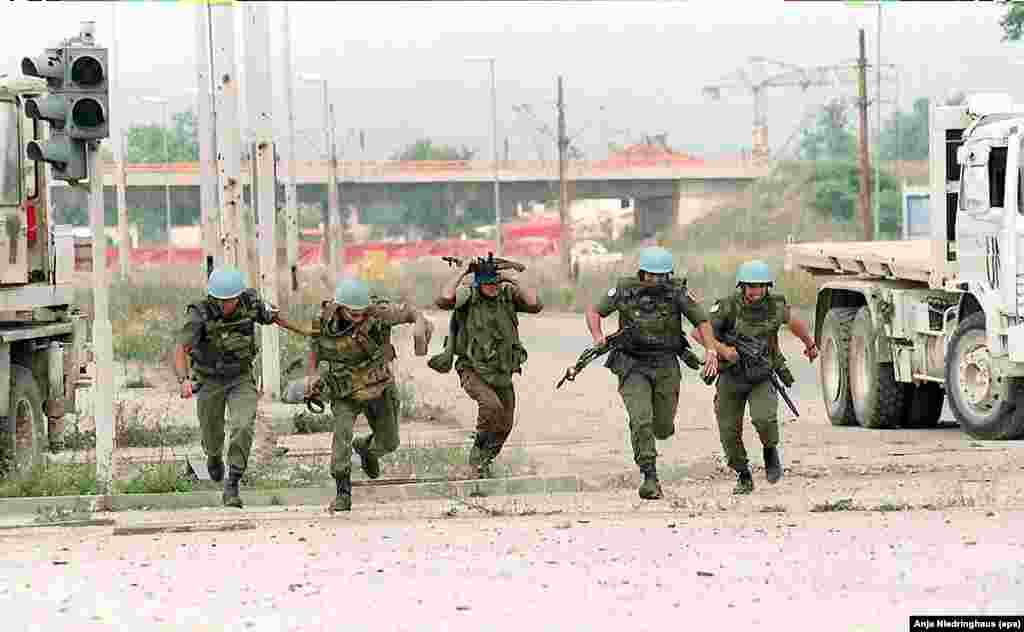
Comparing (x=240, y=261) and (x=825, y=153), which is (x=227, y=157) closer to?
(x=240, y=261)

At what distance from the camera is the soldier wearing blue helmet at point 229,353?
→ 14.0 meters

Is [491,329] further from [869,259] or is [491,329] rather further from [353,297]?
[869,259]

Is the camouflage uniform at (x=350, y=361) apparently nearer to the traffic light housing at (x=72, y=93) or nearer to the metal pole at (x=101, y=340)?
the metal pole at (x=101, y=340)

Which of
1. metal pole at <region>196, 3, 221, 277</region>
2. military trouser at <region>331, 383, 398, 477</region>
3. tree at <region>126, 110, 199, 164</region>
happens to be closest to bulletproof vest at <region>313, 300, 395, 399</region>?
military trouser at <region>331, 383, 398, 477</region>

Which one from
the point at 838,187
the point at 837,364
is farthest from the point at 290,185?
the point at 838,187

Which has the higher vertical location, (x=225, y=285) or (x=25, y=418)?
(x=225, y=285)

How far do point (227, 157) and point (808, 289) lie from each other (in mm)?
25352

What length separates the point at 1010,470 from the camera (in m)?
15.4

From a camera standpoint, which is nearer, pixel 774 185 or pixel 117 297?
pixel 117 297

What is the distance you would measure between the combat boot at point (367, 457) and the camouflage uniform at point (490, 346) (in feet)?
2.80

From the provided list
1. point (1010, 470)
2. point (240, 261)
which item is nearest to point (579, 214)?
point (240, 261)

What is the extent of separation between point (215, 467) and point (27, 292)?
255 centimetres

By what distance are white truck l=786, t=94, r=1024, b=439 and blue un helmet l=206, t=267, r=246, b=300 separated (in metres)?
6.61

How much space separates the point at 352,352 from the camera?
13867mm
